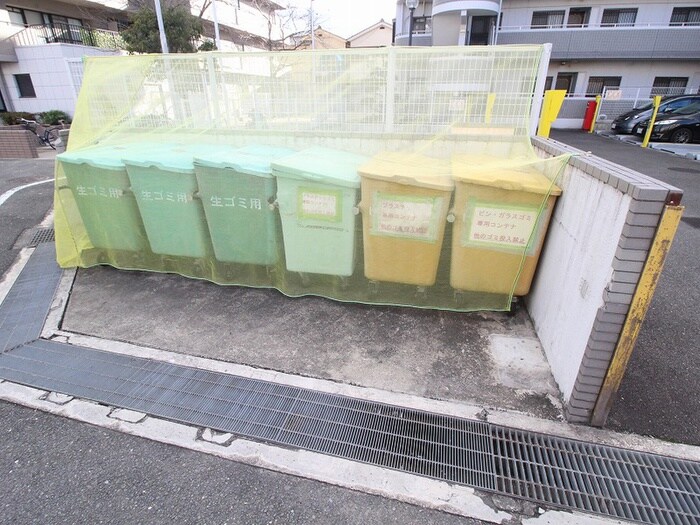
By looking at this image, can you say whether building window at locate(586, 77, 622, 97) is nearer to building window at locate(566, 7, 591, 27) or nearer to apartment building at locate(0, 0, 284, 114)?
building window at locate(566, 7, 591, 27)

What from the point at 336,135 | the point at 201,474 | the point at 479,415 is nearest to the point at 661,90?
the point at 336,135

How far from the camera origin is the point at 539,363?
287 centimetres

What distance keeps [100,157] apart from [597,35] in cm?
2291

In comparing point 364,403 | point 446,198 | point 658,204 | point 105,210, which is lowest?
point 364,403

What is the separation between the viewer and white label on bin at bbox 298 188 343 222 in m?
3.25

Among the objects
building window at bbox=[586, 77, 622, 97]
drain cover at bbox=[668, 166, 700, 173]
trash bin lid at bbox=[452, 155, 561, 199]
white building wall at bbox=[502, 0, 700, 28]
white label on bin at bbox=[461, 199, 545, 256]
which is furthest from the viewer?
building window at bbox=[586, 77, 622, 97]

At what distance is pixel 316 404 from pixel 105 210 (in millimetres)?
3014

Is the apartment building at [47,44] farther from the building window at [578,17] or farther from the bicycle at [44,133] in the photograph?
the building window at [578,17]

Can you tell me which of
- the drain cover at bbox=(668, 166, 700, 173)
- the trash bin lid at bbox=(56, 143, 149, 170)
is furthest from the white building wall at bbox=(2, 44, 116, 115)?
the drain cover at bbox=(668, 166, 700, 173)

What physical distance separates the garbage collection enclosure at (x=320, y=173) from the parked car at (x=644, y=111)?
1378 cm

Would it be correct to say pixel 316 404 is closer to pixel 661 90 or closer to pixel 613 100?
pixel 613 100

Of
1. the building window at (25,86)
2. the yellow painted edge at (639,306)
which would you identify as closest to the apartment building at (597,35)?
the building window at (25,86)

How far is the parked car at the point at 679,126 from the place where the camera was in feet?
41.1

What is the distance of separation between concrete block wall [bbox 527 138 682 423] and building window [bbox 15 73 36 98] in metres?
22.3
